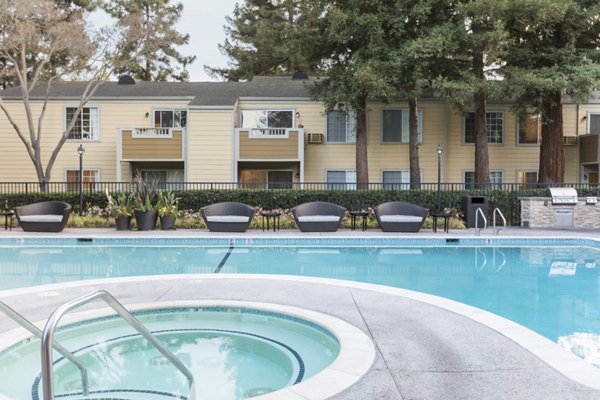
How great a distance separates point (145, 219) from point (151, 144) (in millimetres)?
6848

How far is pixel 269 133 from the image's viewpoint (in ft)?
68.0

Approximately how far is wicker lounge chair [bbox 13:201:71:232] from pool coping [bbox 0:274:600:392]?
7.81 metres

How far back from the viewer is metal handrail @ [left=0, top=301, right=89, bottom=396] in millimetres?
3138

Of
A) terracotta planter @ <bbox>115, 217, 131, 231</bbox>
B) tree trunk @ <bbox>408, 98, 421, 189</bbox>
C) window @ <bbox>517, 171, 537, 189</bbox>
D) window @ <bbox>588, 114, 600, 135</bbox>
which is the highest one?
window @ <bbox>588, 114, 600, 135</bbox>

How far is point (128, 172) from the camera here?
21984 millimetres

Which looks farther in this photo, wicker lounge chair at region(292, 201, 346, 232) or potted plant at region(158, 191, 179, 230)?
potted plant at region(158, 191, 179, 230)

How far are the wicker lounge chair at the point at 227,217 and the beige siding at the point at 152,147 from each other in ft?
23.4

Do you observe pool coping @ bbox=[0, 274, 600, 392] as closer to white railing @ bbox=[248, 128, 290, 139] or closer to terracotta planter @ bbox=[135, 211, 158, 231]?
terracotta planter @ bbox=[135, 211, 158, 231]

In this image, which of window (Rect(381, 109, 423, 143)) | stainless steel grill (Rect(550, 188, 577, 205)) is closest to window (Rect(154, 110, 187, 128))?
window (Rect(381, 109, 423, 143))

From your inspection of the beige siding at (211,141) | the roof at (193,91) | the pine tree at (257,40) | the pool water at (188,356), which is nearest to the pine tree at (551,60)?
the roof at (193,91)

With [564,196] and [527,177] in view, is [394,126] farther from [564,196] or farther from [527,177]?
[564,196]

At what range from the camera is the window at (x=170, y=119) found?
2234cm

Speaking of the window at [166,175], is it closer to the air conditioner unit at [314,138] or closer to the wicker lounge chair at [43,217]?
the air conditioner unit at [314,138]

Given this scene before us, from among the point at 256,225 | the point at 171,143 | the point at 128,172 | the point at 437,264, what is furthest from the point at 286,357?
the point at 128,172
